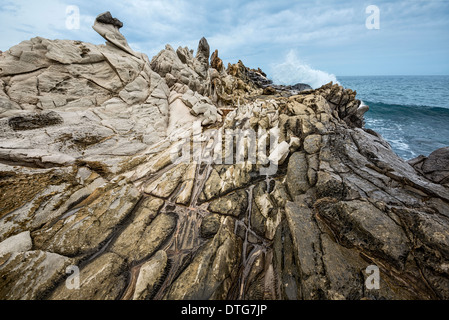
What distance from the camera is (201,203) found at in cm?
771

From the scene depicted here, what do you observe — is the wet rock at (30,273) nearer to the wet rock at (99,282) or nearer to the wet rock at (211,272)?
the wet rock at (99,282)

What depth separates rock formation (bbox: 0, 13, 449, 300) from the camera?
14.5ft

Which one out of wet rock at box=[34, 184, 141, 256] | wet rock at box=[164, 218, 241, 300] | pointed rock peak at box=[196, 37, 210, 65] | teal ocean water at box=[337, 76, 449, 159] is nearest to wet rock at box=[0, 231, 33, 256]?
wet rock at box=[34, 184, 141, 256]

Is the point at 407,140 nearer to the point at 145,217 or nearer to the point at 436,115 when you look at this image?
the point at 436,115

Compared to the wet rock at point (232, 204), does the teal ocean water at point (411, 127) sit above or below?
below

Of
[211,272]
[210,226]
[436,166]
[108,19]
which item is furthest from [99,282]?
[108,19]

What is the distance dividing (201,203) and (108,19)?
23725 millimetres

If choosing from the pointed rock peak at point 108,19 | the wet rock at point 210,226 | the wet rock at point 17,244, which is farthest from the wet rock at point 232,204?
the pointed rock peak at point 108,19

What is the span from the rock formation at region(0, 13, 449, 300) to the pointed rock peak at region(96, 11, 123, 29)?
733cm

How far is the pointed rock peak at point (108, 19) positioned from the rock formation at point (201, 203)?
7.33 meters

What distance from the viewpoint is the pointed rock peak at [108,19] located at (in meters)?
17.2
